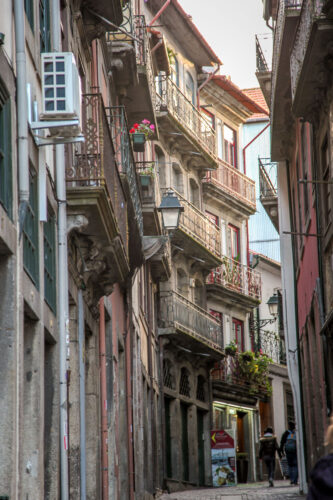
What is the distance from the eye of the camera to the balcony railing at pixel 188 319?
1356 inches

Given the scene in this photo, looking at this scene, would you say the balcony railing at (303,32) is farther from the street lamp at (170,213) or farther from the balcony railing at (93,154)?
the street lamp at (170,213)

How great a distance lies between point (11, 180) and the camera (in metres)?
9.70

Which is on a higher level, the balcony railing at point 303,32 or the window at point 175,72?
the window at point 175,72

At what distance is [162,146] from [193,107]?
2.81 meters

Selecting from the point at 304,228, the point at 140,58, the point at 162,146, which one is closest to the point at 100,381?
the point at 304,228

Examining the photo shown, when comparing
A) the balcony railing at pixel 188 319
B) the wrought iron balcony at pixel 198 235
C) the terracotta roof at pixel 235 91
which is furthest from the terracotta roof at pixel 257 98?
the balcony railing at pixel 188 319

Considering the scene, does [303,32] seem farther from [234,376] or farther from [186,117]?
[234,376]

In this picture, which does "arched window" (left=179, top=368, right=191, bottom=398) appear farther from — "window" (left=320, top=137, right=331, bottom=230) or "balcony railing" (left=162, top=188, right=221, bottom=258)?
"window" (left=320, top=137, right=331, bottom=230)

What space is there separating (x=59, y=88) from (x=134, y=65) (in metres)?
11.4

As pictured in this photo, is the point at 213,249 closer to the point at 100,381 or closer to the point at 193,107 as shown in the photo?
the point at 193,107

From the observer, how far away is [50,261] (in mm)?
12375

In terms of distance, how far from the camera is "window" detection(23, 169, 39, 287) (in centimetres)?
1062

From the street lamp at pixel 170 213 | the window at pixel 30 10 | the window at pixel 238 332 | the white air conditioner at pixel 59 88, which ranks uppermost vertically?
the window at pixel 238 332

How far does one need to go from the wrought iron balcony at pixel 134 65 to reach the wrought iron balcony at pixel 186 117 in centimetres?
925
